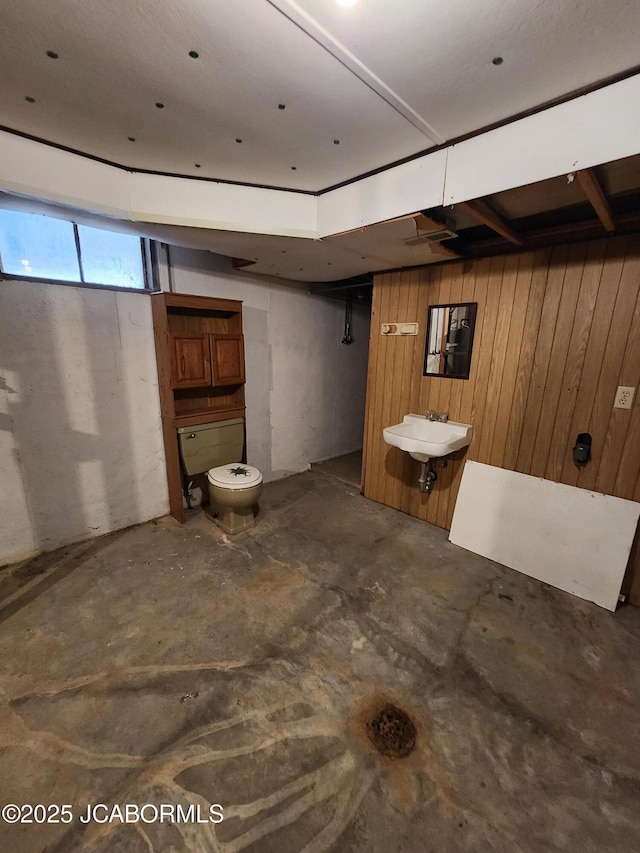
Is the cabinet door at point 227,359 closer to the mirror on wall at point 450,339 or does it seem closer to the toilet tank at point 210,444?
the toilet tank at point 210,444

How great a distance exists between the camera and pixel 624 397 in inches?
79.2

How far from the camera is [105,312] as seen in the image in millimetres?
2420

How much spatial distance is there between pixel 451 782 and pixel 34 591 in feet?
7.75

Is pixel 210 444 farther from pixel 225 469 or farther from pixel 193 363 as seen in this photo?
pixel 193 363

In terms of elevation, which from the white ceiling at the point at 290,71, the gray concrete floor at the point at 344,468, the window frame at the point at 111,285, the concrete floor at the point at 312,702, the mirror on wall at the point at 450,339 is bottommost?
the concrete floor at the point at 312,702

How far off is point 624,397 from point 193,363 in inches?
115

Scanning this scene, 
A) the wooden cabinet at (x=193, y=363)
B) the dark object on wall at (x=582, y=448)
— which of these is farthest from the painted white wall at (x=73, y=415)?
the dark object on wall at (x=582, y=448)

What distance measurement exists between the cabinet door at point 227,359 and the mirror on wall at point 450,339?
1594 millimetres

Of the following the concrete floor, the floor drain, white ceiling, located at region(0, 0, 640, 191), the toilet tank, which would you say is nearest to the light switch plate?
white ceiling, located at region(0, 0, 640, 191)

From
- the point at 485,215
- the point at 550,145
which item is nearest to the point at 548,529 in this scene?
the point at 485,215

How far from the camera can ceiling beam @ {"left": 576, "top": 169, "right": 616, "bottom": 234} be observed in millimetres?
1309

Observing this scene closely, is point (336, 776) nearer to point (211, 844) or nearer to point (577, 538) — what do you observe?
point (211, 844)

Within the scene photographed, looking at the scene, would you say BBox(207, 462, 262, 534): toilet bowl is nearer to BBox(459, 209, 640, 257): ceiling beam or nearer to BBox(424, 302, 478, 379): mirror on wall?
BBox(424, 302, 478, 379): mirror on wall

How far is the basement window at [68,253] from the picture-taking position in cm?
207
